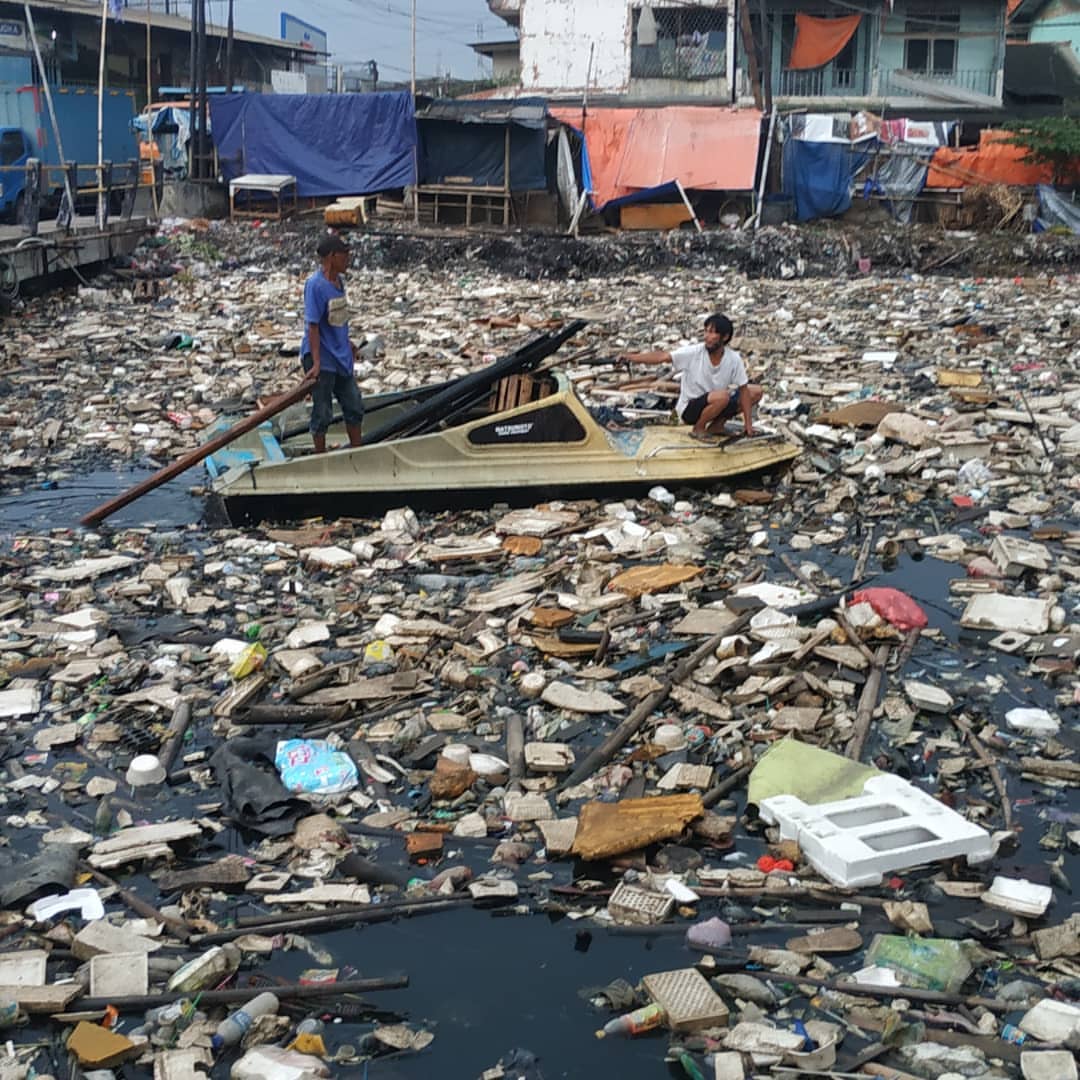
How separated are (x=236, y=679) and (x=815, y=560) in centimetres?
354

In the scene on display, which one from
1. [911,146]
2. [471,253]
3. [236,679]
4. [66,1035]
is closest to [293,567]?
[236,679]

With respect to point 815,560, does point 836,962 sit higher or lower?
lower

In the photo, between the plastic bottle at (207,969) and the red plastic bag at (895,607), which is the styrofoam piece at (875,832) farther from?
the plastic bottle at (207,969)

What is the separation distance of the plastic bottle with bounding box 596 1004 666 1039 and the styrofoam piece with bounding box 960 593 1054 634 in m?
3.44

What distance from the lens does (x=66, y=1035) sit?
11.7 feet

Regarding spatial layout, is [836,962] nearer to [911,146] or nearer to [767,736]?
[767,736]

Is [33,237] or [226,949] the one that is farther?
[33,237]

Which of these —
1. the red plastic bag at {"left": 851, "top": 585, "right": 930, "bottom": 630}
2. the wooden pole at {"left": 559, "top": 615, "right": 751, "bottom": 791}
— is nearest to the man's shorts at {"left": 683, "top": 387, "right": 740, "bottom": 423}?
the red plastic bag at {"left": 851, "top": 585, "right": 930, "bottom": 630}

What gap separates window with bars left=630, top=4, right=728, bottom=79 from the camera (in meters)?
29.6

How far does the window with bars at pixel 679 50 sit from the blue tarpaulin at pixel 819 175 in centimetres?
721

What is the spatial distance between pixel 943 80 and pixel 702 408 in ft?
83.2

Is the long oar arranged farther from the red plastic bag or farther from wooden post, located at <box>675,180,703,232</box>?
wooden post, located at <box>675,180,703,232</box>

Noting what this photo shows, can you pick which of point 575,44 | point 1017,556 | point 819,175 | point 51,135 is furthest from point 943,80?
point 1017,556

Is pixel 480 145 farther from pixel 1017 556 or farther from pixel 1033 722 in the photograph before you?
pixel 1033 722
